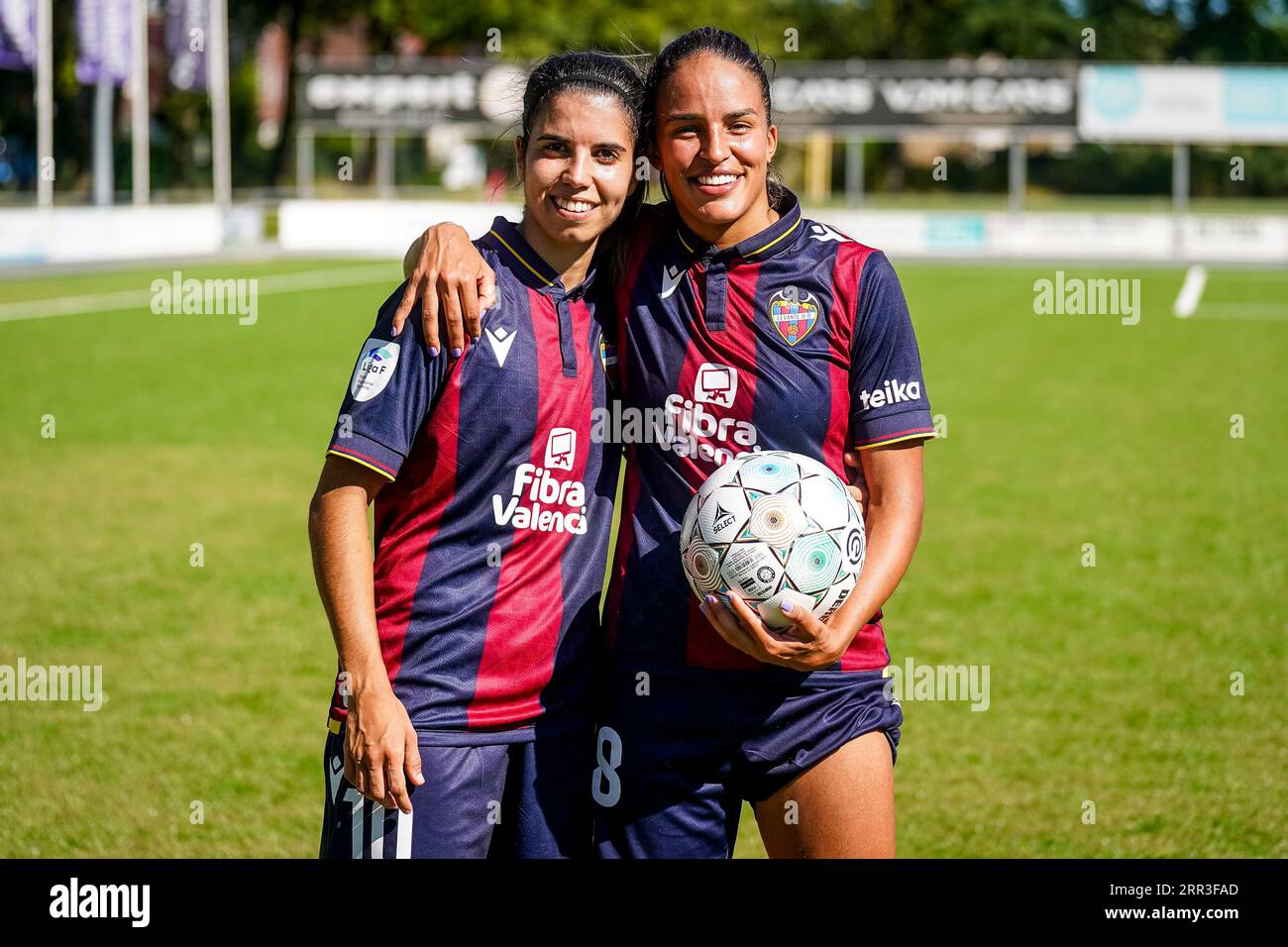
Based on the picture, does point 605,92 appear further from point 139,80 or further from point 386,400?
point 139,80

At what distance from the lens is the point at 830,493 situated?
2936 mm

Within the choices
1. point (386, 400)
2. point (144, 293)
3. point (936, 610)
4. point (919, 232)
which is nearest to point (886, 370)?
point (386, 400)

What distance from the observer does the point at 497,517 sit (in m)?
3.02

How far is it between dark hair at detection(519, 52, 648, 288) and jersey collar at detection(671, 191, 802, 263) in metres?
0.17

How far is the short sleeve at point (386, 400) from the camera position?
2869mm

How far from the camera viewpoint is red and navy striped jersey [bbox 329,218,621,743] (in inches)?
117

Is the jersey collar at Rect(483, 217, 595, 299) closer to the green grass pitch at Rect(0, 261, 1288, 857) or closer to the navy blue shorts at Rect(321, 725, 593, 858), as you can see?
the navy blue shorts at Rect(321, 725, 593, 858)

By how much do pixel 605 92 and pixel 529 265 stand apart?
1.32 feet

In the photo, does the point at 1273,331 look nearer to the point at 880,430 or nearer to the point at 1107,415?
the point at 1107,415

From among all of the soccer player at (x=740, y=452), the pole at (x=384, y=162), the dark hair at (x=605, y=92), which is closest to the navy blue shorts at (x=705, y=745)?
the soccer player at (x=740, y=452)

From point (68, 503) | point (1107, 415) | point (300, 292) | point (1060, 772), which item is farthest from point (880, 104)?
point (1060, 772)

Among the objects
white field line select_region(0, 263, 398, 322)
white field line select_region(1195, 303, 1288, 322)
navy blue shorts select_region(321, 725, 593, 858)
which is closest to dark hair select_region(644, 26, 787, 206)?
navy blue shorts select_region(321, 725, 593, 858)

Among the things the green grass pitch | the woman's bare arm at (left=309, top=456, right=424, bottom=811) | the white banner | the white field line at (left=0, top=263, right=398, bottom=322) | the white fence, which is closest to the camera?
the woman's bare arm at (left=309, top=456, right=424, bottom=811)

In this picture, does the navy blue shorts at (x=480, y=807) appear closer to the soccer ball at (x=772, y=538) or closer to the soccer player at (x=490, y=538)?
the soccer player at (x=490, y=538)
